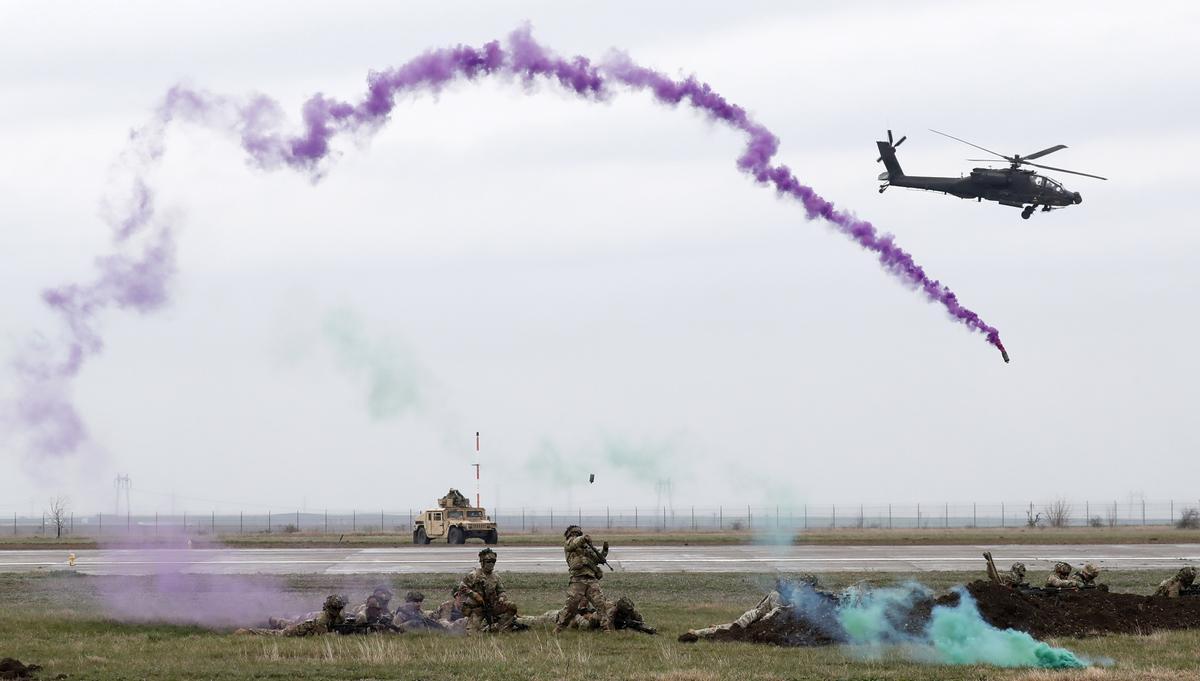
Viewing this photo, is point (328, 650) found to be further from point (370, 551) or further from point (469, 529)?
point (469, 529)

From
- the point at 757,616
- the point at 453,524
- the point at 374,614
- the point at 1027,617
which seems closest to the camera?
the point at 757,616

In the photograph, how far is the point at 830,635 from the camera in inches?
1011

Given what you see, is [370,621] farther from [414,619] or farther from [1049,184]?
[1049,184]

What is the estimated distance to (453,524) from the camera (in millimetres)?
68812

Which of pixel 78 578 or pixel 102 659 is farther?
pixel 78 578

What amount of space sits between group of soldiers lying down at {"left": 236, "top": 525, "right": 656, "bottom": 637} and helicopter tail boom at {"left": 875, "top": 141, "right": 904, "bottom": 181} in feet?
99.8

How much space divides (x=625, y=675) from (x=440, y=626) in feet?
26.6

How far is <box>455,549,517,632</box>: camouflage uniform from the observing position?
90.0 ft

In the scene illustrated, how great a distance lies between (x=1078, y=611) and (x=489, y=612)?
12.0 metres

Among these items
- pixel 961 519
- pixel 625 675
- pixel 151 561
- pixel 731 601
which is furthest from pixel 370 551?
pixel 961 519

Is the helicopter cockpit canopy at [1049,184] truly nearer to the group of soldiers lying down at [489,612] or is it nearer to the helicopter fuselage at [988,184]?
the helicopter fuselage at [988,184]

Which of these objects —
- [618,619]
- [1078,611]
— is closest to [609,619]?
[618,619]

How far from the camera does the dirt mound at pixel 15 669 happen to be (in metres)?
20.5

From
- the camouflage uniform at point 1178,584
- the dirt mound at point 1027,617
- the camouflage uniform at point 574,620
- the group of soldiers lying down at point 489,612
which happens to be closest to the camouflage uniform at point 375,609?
the group of soldiers lying down at point 489,612
